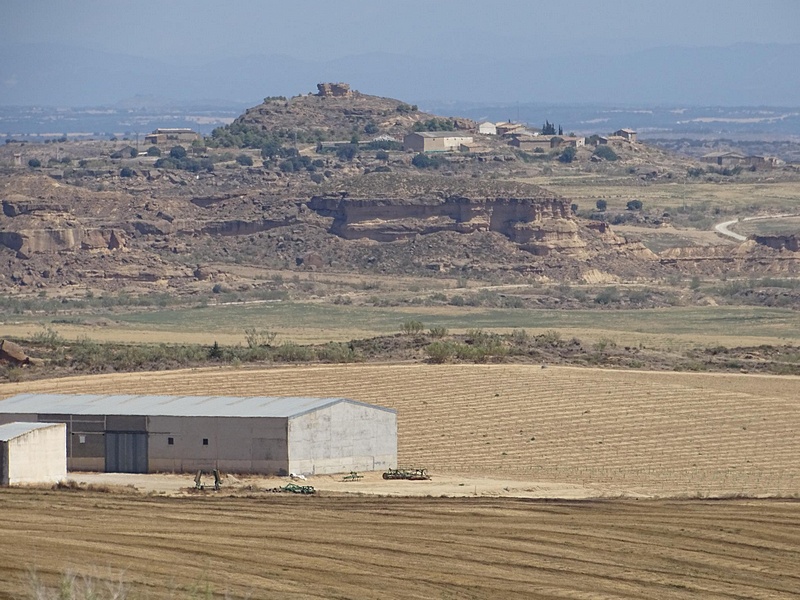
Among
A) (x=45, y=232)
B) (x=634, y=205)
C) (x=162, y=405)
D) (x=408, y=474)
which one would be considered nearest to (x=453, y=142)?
(x=634, y=205)

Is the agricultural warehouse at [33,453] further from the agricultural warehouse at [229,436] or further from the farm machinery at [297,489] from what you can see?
the farm machinery at [297,489]

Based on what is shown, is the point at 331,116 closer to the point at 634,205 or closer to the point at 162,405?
the point at 634,205

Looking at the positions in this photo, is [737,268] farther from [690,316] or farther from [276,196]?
[276,196]

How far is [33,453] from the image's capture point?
36781 mm

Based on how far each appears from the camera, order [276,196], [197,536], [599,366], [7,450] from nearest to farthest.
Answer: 1. [197,536]
2. [7,450]
3. [599,366]
4. [276,196]

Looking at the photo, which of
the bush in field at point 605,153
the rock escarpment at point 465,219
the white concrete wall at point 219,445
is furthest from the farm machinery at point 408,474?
the bush in field at point 605,153

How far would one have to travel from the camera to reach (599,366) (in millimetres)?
53500

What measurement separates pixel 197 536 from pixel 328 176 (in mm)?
89749

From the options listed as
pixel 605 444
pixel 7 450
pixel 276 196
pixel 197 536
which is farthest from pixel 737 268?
pixel 197 536

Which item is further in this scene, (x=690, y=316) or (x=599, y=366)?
(x=690, y=316)

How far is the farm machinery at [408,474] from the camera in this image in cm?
3788

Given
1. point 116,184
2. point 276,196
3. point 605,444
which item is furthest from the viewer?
point 116,184

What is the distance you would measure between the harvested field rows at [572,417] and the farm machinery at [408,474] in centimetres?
182

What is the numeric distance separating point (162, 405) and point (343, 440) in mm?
4399
